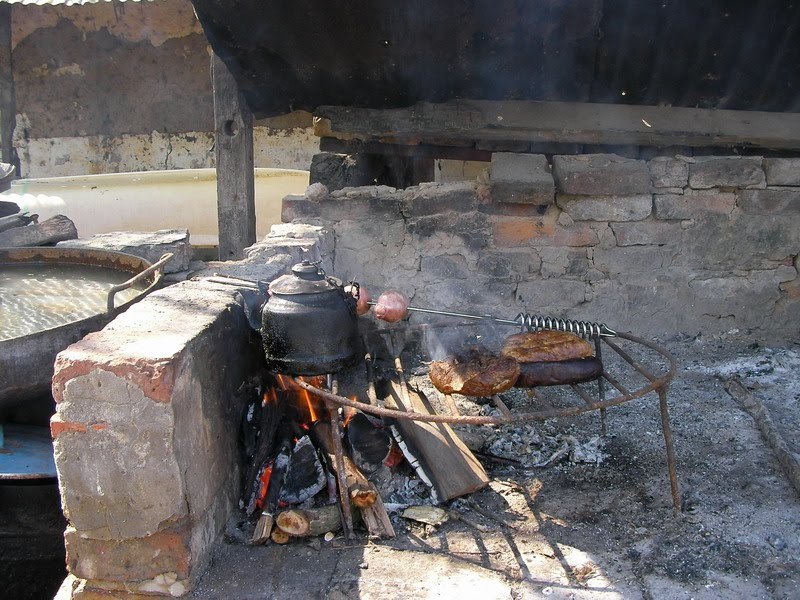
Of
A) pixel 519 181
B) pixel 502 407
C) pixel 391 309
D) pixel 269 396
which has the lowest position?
pixel 269 396

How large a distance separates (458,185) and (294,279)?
Result: 2.07 m

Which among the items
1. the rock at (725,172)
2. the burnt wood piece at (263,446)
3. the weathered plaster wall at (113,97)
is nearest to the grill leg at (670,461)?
the burnt wood piece at (263,446)

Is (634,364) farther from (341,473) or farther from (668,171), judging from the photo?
(668,171)

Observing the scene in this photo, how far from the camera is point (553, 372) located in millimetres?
3127

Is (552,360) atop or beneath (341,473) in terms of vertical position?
atop

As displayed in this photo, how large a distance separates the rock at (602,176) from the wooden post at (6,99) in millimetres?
10383

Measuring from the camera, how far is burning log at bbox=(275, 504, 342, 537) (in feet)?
9.59

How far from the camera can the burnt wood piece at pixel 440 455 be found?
322cm

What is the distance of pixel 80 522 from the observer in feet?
8.43

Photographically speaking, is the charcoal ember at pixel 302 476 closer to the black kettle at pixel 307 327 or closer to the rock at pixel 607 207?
the black kettle at pixel 307 327

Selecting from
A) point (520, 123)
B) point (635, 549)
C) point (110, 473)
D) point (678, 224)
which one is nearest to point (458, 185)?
point (520, 123)

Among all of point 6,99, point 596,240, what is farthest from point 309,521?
point 6,99

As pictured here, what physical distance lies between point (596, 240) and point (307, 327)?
2.57 m

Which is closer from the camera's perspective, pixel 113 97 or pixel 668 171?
pixel 668 171
